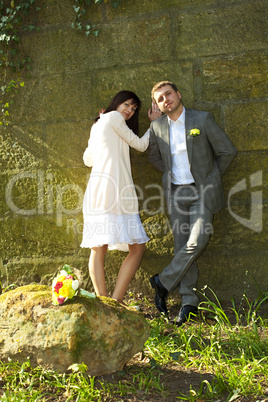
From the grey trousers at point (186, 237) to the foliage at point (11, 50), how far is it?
2007 millimetres

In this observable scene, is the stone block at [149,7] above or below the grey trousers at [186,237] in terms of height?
above

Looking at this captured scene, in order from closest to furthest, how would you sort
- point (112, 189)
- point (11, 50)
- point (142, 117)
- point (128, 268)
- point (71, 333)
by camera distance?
point (71, 333) → point (112, 189) → point (128, 268) → point (142, 117) → point (11, 50)

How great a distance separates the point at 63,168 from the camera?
445 cm

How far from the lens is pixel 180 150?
153 inches

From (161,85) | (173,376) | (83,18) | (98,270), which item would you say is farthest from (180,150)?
(173,376)

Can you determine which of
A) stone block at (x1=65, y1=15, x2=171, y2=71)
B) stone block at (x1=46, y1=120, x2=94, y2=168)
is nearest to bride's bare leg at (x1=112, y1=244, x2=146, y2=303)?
stone block at (x1=46, y1=120, x2=94, y2=168)

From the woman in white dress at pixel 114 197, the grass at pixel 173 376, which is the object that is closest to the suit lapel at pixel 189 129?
the woman in white dress at pixel 114 197

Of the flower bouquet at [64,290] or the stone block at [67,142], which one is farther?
the stone block at [67,142]

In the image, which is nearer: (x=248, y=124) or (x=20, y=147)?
(x=248, y=124)

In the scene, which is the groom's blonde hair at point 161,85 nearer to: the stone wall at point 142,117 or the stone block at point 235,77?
the stone wall at point 142,117

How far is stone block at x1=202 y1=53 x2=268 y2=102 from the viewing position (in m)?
4.04

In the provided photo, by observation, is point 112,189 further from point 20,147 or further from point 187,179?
point 20,147

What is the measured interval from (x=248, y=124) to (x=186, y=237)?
1.24 meters

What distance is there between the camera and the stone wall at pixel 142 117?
13.4 feet
